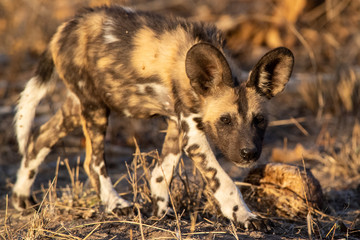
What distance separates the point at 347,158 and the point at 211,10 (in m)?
4.33

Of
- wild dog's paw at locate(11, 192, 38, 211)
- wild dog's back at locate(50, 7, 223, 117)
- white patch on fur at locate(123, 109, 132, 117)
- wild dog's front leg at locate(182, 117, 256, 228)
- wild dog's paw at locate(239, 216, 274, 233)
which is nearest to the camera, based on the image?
wild dog's paw at locate(239, 216, 274, 233)

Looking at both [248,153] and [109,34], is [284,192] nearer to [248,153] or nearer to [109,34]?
[248,153]

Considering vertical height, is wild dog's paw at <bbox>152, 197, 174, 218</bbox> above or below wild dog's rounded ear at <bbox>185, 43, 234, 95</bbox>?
below

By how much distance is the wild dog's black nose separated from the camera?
2.75 m

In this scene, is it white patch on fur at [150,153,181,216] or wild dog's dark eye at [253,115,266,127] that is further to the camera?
white patch on fur at [150,153,181,216]

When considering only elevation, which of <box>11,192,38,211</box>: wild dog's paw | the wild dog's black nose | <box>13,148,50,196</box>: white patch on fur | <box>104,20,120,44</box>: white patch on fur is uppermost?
<box>104,20,120,44</box>: white patch on fur

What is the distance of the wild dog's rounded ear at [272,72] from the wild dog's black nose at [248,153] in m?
0.37

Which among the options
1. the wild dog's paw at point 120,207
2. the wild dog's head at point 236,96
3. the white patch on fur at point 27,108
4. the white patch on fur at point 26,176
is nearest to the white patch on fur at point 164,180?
the wild dog's paw at point 120,207

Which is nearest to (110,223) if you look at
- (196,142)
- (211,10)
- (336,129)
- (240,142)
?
(196,142)

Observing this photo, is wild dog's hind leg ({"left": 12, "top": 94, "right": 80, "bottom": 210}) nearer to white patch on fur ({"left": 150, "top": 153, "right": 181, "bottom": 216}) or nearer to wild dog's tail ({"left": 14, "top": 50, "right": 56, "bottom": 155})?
wild dog's tail ({"left": 14, "top": 50, "right": 56, "bottom": 155})

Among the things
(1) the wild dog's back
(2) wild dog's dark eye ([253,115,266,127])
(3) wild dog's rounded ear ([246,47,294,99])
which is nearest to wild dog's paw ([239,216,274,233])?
(2) wild dog's dark eye ([253,115,266,127])

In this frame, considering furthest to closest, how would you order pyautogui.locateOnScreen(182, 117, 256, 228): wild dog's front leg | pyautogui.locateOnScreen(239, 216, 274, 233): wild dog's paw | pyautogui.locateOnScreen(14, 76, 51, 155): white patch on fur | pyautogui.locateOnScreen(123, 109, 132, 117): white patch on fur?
pyautogui.locateOnScreen(14, 76, 51, 155): white patch on fur < pyautogui.locateOnScreen(123, 109, 132, 117): white patch on fur < pyautogui.locateOnScreen(182, 117, 256, 228): wild dog's front leg < pyautogui.locateOnScreen(239, 216, 274, 233): wild dog's paw

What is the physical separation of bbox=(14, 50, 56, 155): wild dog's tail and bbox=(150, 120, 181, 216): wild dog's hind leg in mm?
1073

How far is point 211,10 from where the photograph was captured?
7.93 m
